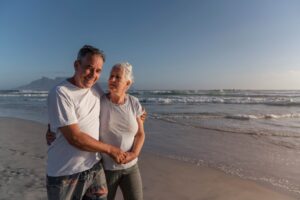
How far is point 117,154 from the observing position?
99.0 inches

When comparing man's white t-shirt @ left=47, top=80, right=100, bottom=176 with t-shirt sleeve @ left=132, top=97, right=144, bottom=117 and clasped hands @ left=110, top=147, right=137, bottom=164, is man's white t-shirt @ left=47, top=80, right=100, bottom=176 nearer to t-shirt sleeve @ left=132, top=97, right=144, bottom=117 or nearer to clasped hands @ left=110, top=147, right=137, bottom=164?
clasped hands @ left=110, top=147, right=137, bottom=164

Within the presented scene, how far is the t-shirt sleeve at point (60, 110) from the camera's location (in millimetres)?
2219

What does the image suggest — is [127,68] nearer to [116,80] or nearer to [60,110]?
[116,80]

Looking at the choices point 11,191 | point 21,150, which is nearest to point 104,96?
point 11,191

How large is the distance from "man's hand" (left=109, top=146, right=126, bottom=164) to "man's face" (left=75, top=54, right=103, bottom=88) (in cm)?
55

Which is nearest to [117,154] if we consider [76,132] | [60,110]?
[76,132]

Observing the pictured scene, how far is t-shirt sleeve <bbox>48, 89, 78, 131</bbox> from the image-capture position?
2219mm

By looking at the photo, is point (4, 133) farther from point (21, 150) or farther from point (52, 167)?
point (52, 167)

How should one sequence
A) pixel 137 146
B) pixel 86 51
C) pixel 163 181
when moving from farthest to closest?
1. pixel 163 181
2. pixel 137 146
3. pixel 86 51

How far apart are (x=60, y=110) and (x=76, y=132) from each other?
7.6 inches

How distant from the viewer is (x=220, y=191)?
181 inches

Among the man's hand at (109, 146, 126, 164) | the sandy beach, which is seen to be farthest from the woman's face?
the sandy beach

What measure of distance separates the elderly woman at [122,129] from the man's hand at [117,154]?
0.06 m

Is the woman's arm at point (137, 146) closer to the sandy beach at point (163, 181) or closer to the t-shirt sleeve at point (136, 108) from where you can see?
the t-shirt sleeve at point (136, 108)
